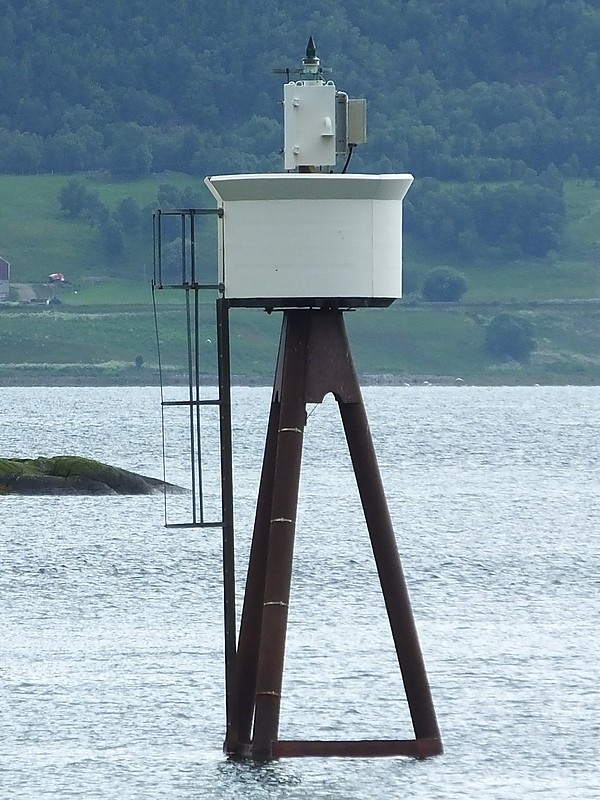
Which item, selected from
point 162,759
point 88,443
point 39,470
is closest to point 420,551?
point 39,470

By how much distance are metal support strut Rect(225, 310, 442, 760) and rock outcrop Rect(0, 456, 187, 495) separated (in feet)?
171

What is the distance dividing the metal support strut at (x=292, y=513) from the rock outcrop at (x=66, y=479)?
A: 51983 millimetres

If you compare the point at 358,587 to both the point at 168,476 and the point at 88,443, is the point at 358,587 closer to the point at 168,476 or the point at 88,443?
the point at 168,476

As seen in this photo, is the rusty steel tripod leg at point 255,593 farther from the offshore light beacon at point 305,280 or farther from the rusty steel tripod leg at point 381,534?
the rusty steel tripod leg at point 381,534

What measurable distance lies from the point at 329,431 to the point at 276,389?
142 meters

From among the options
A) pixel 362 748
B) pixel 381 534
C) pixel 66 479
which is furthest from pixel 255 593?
pixel 66 479

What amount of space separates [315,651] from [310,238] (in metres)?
15.2

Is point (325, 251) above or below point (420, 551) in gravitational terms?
above

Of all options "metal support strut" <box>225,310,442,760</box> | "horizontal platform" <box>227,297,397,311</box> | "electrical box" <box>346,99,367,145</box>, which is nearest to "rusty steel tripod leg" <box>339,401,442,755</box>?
"metal support strut" <box>225,310,442,760</box>

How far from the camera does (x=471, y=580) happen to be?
50.4 metres

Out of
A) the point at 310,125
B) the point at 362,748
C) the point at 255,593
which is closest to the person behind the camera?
the point at 310,125

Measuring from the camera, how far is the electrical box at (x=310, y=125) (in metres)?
21.8

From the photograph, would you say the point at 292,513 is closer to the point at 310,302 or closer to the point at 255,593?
the point at 255,593

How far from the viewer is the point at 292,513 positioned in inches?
866
